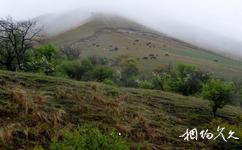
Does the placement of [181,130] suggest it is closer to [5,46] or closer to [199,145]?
[199,145]

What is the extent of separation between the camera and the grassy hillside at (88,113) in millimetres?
34219

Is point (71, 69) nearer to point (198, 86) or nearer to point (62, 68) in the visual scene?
point (62, 68)

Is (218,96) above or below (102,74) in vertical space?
above

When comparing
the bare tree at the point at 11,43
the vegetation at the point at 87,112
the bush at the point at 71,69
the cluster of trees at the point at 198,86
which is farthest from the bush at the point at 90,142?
the bush at the point at 71,69

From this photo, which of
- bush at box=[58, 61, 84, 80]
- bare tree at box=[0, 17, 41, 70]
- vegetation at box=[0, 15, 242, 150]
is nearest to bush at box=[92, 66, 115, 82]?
bush at box=[58, 61, 84, 80]

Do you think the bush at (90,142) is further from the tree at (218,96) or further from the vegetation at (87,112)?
the tree at (218,96)

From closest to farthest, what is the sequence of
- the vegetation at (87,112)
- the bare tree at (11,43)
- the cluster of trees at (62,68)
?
1. the vegetation at (87,112)
2. the cluster of trees at (62,68)
3. the bare tree at (11,43)

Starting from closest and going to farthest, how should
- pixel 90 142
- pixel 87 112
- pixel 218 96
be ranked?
pixel 90 142, pixel 87 112, pixel 218 96

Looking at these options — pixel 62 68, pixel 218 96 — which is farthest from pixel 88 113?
pixel 62 68

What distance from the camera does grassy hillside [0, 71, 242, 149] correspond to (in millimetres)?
34219

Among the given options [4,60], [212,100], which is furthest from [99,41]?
[212,100]

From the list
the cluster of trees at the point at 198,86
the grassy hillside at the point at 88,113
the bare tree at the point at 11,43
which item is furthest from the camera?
the bare tree at the point at 11,43

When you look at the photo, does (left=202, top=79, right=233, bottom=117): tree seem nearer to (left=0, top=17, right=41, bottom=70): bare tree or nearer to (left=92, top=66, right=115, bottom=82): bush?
(left=0, top=17, right=41, bottom=70): bare tree

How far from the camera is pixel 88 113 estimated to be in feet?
130
